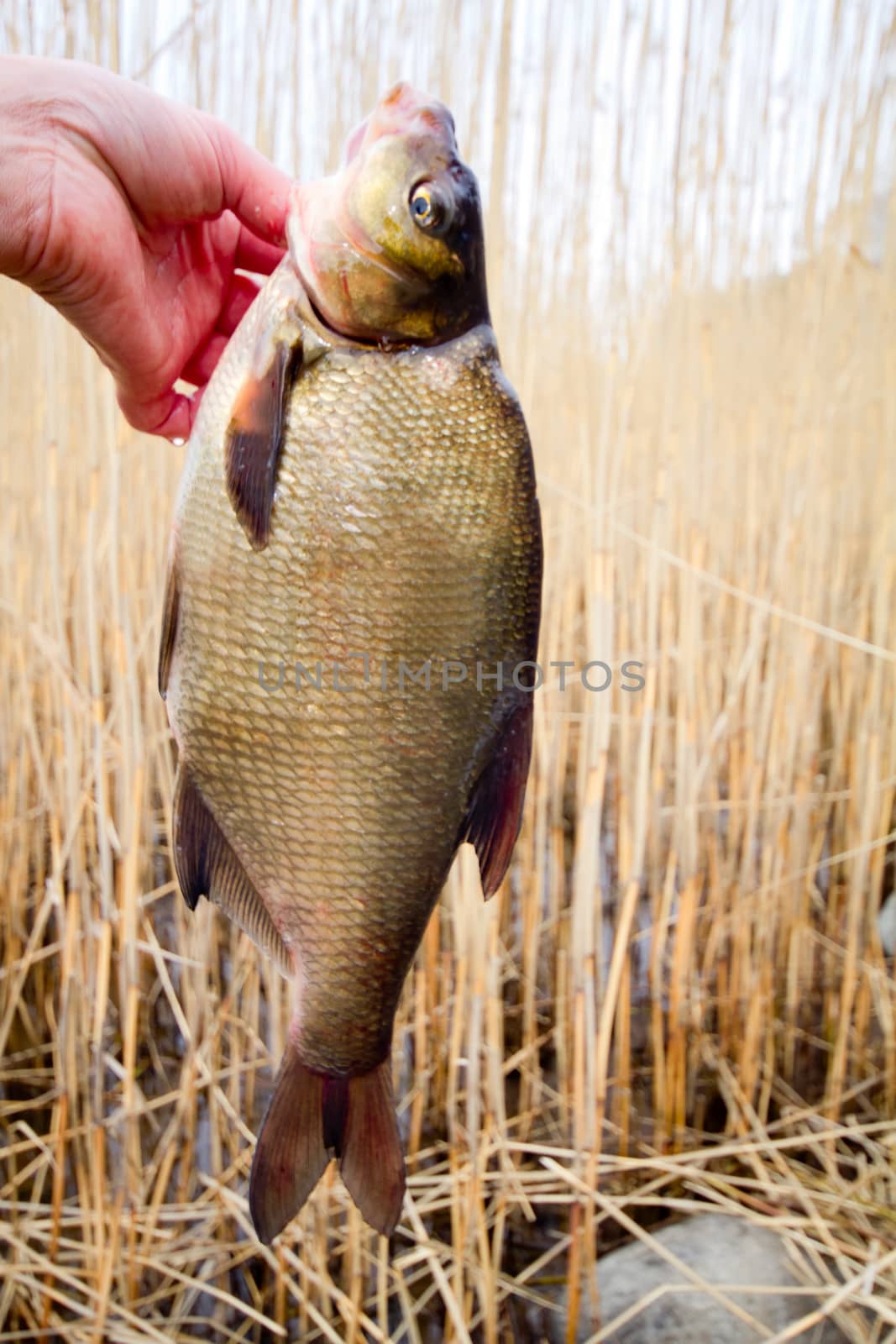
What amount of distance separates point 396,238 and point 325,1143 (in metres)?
0.98

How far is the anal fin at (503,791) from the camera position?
1.05 meters

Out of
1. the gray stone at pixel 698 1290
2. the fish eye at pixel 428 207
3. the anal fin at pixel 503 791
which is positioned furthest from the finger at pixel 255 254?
the gray stone at pixel 698 1290

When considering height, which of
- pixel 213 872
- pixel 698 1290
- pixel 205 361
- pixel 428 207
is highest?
pixel 428 207

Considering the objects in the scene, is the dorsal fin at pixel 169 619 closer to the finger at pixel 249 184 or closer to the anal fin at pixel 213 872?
the anal fin at pixel 213 872

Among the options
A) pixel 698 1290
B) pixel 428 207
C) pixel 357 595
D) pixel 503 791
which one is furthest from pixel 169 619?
pixel 698 1290

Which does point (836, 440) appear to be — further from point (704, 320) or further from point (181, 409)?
point (181, 409)

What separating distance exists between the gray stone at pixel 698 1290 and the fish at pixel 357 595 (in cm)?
123

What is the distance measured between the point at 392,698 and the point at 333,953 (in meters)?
0.29

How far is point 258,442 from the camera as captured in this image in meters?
0.94

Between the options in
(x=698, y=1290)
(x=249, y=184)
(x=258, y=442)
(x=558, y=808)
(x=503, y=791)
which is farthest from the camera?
(x=558, y=808)

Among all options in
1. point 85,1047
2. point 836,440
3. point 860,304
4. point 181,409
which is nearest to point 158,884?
point 85,1047

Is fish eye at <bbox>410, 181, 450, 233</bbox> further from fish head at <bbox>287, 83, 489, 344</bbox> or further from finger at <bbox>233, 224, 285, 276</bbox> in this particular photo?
finger at <bbox>233, 224, 285, 276</bbox>

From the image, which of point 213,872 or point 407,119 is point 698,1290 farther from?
point 407,119

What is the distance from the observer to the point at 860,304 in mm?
2529
